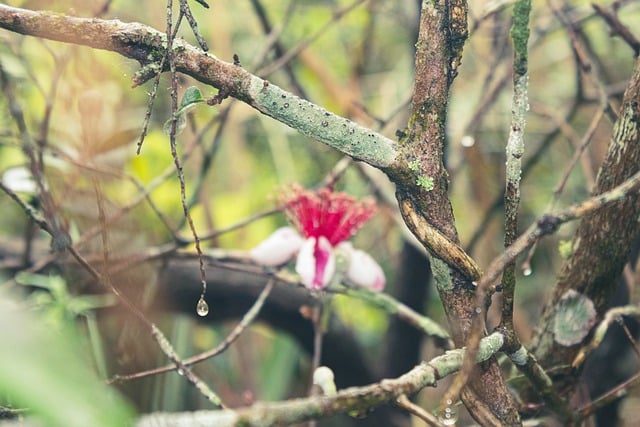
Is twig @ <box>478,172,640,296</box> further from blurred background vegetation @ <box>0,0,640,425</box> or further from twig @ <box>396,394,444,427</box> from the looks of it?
blurred background vegetation @ <box>0,0,640,425</box>

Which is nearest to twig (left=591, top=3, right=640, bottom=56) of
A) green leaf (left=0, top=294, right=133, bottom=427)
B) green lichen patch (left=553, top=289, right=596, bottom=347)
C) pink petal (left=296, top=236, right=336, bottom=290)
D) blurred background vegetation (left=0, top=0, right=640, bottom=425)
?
blurred background vegetation (left=0, top=0, right=640, bottom=425)

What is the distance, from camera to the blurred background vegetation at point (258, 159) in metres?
1.11

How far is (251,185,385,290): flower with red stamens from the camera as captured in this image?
0.85 meters

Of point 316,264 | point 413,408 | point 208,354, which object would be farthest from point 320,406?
point 316,264

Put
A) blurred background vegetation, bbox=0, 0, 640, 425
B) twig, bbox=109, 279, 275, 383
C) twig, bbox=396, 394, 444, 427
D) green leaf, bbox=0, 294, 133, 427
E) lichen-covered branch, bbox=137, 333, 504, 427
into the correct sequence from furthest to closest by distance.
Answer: blurred background vegetation, bbox=0, 0, 640, 425, twig, bbox=109, 279, 275, 383, twig, bbox=396, 394, 444, 427, lichen-covered branch, bbox=137, 333, 504, 427, green leaf, bbox=0, 294, 133, 427

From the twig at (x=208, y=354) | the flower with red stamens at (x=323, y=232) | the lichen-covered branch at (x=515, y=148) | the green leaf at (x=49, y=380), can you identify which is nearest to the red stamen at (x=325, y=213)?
the flower with red stamens at (x=323, y=232)

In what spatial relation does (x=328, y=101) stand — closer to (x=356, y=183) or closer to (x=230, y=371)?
(x=356, y=183)

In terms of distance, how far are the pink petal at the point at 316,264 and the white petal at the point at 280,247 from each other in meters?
0.03

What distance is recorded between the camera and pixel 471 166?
164 centimetres

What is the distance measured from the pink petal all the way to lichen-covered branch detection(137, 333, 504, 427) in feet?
1.02

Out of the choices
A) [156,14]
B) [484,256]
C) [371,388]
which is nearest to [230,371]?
[484,256]

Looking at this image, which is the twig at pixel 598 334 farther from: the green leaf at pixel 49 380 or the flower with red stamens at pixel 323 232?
the green leaf at pixel 49 380

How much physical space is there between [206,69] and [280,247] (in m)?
0.39

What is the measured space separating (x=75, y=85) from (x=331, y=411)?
44.6 inches
